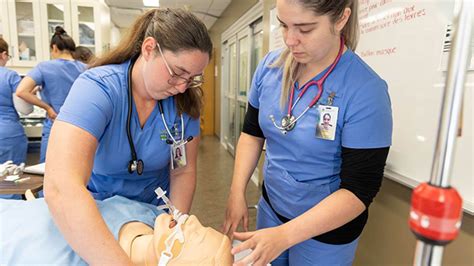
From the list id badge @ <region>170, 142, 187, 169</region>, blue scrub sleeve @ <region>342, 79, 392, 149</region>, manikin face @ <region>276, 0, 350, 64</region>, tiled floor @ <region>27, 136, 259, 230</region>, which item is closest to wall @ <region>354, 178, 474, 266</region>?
blue scrub sleeve @ <region>342, 79, 392, 149</region>

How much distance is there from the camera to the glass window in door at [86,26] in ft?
13.2

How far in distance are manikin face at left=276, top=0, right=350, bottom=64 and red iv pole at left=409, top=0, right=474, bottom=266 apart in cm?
55

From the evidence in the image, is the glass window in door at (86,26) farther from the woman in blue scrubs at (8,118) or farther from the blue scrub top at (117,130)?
the blue scrub top at (117,130)

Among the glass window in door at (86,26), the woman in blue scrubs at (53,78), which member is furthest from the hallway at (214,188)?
the glass window in door at (86,26)

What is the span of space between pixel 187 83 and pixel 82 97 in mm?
312

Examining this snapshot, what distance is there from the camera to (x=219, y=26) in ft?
20.2

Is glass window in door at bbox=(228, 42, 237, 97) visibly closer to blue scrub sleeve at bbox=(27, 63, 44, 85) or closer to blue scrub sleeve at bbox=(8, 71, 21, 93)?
blue scrub sleeve at bbox=(27, 63, 44, 85)

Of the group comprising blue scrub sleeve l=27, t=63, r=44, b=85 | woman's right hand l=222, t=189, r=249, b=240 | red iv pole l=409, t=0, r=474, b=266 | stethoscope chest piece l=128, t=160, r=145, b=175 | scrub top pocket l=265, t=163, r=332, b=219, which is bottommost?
woman's right hand l=222, t=189, r=249, b=240

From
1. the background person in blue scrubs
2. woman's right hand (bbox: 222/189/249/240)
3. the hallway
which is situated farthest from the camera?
the hallway

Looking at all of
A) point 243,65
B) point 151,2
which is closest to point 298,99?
point 243,65

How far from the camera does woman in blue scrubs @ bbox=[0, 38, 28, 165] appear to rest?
233cm

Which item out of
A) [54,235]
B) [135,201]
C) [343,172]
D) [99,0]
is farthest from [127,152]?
[99,0]

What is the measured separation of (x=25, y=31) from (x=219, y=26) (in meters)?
3.34

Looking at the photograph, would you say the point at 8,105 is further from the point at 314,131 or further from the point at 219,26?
the point at 219,26
